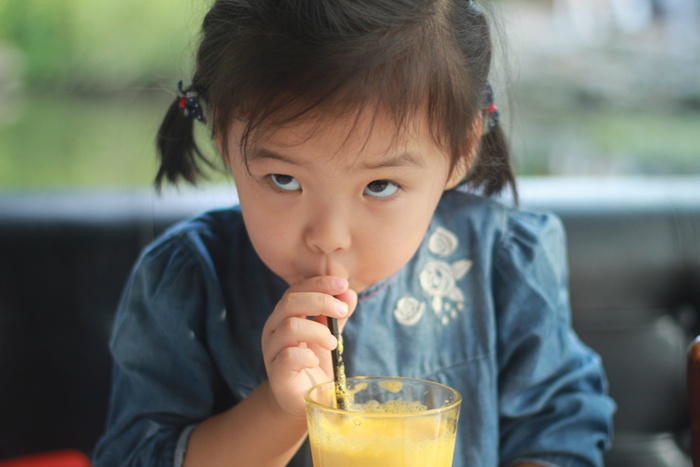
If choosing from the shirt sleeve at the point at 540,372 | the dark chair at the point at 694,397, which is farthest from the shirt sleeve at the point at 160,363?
the dark chair at the point at 694,397

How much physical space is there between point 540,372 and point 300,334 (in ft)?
1.47

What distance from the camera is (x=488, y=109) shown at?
0.91 metres

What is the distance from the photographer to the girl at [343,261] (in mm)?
722

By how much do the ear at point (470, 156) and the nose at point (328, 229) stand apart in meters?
0.19

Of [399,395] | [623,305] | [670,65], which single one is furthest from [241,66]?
[670,65]

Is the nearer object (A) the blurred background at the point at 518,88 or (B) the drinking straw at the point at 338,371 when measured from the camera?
(B) the drinking straw at the point at 338,371

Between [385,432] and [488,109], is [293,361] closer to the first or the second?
[385,432]

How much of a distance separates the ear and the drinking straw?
25 centimetres

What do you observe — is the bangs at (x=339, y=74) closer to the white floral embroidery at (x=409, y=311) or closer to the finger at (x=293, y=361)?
the finger at (x=293, y=361)

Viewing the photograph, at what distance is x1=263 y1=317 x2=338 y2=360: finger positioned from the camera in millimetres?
732

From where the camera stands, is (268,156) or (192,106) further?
(192,106)

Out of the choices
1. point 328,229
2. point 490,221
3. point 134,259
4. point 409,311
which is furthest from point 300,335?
point 134,259

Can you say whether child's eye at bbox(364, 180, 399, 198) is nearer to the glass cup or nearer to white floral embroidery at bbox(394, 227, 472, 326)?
the glass cup

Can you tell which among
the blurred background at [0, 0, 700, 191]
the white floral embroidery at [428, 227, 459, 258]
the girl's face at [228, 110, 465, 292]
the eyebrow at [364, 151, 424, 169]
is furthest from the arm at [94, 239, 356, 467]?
the blurred background at [0, 0, 700, 191]
